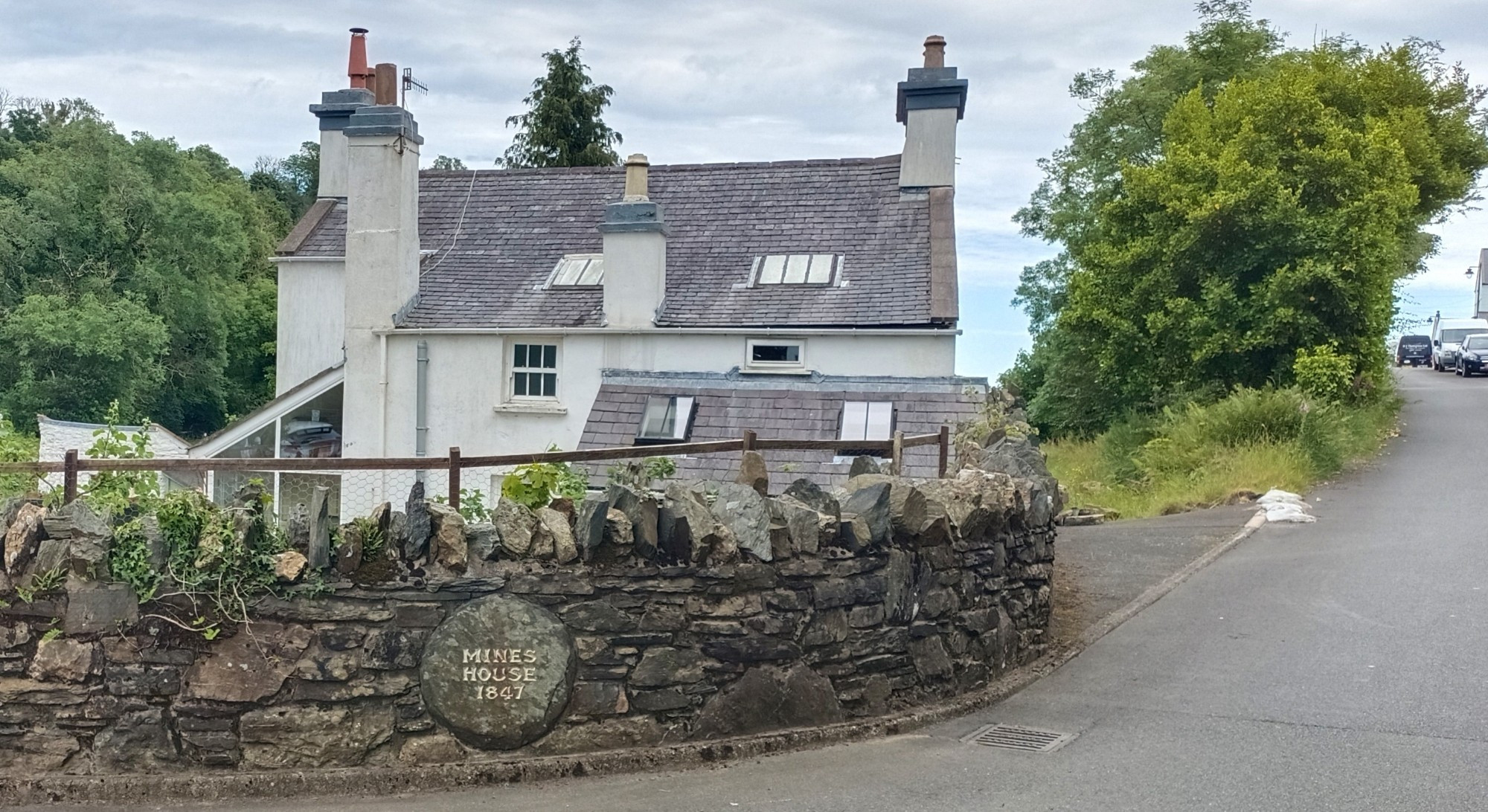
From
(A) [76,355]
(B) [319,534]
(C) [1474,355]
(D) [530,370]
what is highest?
(C) [1474,355]

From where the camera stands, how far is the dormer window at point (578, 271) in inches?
800

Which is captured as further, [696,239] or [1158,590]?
[696,239]

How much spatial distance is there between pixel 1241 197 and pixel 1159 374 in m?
4.29

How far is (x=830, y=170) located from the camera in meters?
22.0

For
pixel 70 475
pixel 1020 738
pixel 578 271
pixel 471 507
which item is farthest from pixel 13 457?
pixel 578 271

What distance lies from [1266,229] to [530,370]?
1406 centimetres

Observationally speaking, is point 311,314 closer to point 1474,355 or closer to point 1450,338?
point 1474,355

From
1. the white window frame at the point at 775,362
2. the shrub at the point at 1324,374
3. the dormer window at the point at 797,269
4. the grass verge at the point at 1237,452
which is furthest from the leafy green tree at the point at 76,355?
the shrub at the point at 1324,374

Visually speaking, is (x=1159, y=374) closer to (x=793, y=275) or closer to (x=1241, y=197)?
(x=1241, y=197)

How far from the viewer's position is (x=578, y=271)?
67.6 feet

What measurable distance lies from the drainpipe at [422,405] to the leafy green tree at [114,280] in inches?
876

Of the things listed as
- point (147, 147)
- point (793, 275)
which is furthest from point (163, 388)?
point (793, 275)

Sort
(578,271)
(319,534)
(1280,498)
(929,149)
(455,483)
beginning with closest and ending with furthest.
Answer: (319,534), (455,483), (1280,498), (578,271), (929,149)

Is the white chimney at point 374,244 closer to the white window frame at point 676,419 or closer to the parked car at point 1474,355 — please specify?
the white window frame at point 676,419
